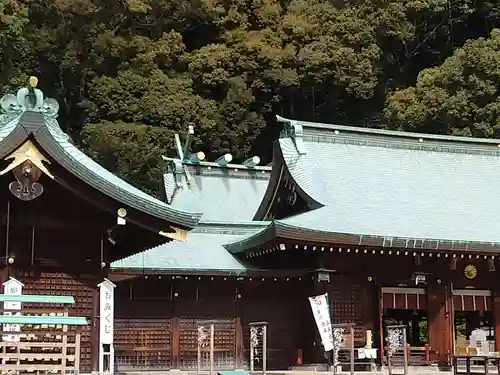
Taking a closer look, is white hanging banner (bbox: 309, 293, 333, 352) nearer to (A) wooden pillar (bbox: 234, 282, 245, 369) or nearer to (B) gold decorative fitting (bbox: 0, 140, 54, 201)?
(A) wooden pillar (bbox: 234, 282, 245, 369)

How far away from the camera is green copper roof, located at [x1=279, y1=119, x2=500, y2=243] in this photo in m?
17.4

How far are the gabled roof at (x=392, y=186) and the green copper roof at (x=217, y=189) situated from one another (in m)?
3.07

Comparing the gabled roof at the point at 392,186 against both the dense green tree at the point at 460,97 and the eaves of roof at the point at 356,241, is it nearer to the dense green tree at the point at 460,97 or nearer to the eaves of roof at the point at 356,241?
the eaves of roof at the point at 356,241

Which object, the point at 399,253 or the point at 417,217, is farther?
the point at 417,217

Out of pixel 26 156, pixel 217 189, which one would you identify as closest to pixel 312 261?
pixel 217 189

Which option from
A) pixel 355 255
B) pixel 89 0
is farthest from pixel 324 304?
pixel 89 0

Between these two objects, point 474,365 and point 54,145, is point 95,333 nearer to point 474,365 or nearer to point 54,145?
point 54,145

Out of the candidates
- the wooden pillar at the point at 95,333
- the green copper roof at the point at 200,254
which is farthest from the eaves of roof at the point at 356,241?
the wooden pillar at the point at 95,333

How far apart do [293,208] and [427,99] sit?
56.0 ft

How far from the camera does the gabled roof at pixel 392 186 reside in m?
16.8

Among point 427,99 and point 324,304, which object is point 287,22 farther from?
point 324,304

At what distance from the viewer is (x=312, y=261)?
56.9 ft

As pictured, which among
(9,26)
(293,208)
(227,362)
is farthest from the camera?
(9,26)

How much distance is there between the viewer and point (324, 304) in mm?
14695
